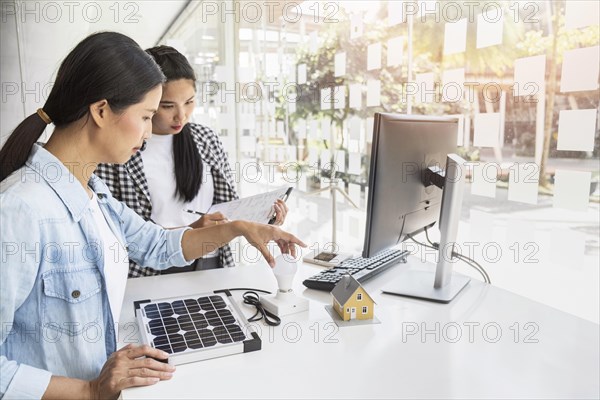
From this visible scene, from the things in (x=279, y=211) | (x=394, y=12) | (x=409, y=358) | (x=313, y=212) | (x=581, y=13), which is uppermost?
(x=394, y=12)

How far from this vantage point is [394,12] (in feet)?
7.81

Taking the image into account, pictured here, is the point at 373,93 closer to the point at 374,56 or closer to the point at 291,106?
the point at 374,56

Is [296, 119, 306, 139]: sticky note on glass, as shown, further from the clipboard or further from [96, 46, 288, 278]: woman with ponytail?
the clipboard

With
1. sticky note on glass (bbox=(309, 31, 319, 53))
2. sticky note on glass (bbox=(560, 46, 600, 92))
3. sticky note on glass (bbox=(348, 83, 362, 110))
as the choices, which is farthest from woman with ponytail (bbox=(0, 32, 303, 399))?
sticky note on glass (bbox=(309, 31, 319, 53))

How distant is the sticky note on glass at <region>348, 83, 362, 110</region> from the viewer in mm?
2775

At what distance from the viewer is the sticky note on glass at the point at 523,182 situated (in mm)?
1632

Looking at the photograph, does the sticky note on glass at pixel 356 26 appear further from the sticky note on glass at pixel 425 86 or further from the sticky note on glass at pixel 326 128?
the sticky note on glass at pixel 425 86

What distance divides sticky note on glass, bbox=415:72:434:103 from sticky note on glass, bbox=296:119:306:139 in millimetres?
1317

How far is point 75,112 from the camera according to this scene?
0.90 m

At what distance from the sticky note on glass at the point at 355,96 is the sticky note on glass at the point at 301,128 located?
64cm

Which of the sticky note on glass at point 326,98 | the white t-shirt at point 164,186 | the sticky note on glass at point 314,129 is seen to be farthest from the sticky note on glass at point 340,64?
the white t-shirt at point 164,186

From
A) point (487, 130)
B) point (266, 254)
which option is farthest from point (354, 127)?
point (266, 254)

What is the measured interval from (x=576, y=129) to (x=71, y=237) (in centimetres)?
147

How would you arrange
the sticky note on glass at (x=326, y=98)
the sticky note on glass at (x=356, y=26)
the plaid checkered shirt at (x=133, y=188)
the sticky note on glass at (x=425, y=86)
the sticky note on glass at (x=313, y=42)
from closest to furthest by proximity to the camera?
the plaid checkered shirt at (x=133, y=188), the sticky note on glass at (x=425, y=86), the sticky note on glass at (x=356, y=26), the sticky note on glass at (x=326, y=98), the sticky note on glass at (x=313, y=42)
